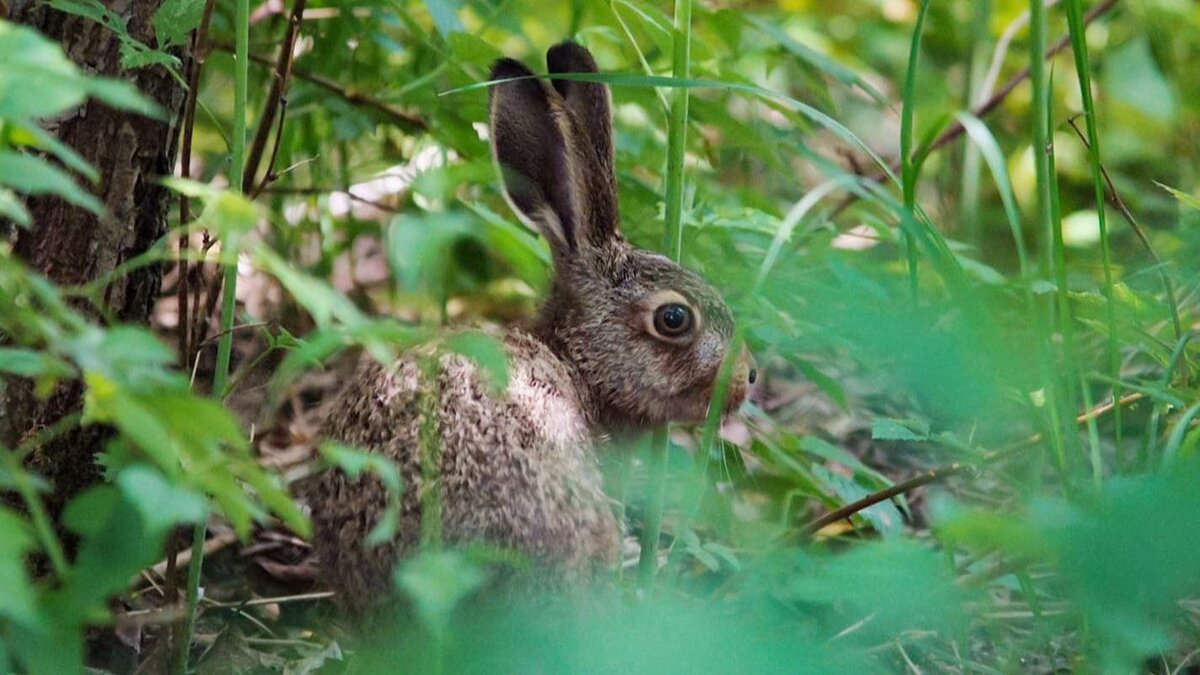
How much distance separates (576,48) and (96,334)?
221cm

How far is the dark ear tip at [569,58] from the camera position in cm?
372

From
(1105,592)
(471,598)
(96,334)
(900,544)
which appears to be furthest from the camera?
(471,598)

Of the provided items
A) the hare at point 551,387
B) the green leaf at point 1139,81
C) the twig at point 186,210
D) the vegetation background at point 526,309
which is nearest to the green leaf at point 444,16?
the vegetation background at point 526,309

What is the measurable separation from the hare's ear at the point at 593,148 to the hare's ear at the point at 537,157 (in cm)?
4

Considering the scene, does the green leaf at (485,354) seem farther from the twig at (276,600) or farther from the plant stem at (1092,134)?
the twig at (276,600)

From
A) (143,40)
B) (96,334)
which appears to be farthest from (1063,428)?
(143,40)

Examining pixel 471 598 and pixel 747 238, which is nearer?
pixel 471 598

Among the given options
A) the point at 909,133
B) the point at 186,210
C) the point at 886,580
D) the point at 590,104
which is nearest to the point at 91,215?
the point at 186,210

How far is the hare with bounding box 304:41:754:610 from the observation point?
2.93 meters

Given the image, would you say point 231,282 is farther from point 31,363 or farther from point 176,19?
point 31,363

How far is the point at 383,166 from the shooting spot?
4527 millimetres

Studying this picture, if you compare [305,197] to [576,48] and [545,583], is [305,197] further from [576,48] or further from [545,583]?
[545,583]

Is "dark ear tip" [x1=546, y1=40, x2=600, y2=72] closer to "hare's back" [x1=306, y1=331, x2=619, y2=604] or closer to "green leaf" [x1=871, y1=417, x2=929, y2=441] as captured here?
"hare's back" [x1=306, y1=331, x2=619, y2=604]

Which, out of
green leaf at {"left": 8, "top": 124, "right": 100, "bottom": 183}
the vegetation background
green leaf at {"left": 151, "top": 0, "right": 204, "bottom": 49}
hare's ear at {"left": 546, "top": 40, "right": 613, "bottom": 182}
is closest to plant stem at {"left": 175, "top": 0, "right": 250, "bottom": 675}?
the vegetation background
